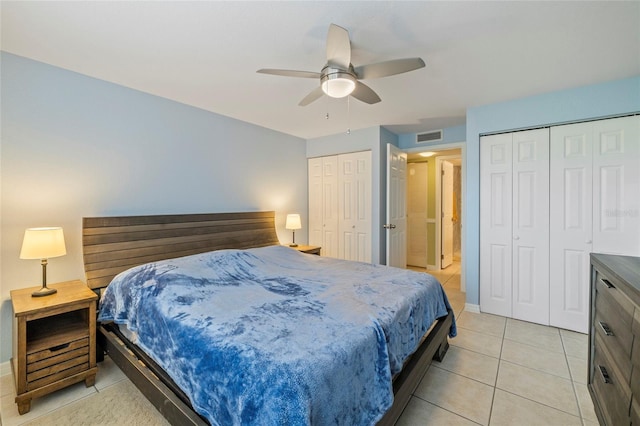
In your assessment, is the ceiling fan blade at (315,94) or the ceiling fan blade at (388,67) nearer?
the ceiling fan blade at (388,67)

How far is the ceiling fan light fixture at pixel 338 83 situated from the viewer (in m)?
1.75

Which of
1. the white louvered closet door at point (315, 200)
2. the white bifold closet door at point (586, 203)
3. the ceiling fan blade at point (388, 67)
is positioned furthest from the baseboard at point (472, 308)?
the ceiling fan blade at point (388, 67)

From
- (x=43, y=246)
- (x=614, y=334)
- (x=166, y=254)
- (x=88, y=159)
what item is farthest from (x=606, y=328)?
(x=88, y=159)

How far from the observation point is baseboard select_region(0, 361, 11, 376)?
2020mm

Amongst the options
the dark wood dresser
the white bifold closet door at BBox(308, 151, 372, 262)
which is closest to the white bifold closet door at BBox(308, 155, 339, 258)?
the white bifold closet door at BBox(308, 151, 372, 262)

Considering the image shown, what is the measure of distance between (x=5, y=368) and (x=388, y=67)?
3.57m

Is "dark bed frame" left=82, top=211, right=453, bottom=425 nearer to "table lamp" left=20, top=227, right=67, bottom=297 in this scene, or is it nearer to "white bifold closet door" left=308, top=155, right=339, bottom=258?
"table lamp" left=20, top=227, right=67, bottom=297

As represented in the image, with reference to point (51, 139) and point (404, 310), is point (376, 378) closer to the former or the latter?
point (404, 310)

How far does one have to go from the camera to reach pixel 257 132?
384cm

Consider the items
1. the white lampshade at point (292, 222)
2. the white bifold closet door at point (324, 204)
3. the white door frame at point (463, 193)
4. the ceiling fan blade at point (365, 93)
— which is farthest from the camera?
the white bifold closet door at point (324, 204)

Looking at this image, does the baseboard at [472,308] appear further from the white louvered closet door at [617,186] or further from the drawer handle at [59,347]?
the drawer handle at [59,347]

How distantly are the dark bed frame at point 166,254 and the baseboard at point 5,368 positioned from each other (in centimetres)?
56

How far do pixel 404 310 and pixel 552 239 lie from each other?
88.8 inches

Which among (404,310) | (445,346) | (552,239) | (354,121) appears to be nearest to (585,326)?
(552,239)
